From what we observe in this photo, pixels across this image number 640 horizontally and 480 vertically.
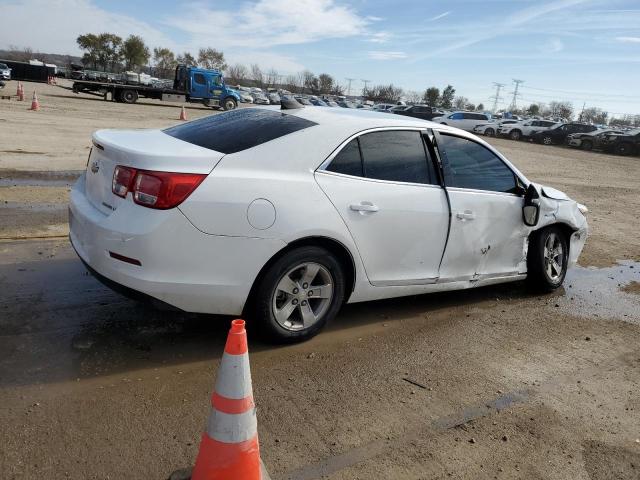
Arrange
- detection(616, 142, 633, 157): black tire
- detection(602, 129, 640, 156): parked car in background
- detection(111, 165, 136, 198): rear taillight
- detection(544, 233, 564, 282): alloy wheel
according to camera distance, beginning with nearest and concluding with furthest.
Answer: detection(111, 165, 136, 198): rear taillight
detection(544, 233, 564, 282): alloy wheel
detection(602, 129, 640, 156): parked car in background
detection(616, 142, 633, 157): black tire

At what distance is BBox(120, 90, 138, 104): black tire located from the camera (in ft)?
117

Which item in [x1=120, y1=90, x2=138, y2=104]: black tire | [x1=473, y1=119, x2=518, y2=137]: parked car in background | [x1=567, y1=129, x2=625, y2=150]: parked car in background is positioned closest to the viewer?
[x1=120, y1=90, x2=138, y2=104]: black tire

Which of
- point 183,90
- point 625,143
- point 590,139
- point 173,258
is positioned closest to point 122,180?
point 173,258

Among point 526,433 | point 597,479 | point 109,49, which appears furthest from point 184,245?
point 109,49

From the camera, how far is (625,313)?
17.5 feet

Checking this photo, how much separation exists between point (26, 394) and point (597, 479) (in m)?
3.04

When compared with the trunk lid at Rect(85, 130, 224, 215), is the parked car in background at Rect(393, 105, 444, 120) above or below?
above

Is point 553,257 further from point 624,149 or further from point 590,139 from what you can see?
point 590,139

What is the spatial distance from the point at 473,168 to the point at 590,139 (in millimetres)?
37156

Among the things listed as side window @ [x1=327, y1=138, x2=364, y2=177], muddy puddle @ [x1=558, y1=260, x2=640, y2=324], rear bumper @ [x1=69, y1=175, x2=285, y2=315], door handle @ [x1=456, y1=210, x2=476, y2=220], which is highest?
side window @ [x1=327, y1=138, x2=364, y2=177]

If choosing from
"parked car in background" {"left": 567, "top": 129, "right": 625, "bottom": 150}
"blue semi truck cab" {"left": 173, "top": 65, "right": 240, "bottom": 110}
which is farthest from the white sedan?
"parked car in background" {"left": 567, "top": 129, "right": 625, "bottom": 150}

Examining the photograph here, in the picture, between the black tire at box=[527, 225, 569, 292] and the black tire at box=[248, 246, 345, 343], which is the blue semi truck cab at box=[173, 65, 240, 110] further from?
the black tire at box=[248, 246, 345, 343]

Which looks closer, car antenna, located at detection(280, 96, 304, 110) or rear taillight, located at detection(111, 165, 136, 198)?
rear taillight, located at detection(111, 165, 136, 198)

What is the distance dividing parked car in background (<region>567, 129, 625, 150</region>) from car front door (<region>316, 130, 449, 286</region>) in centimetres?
3749
